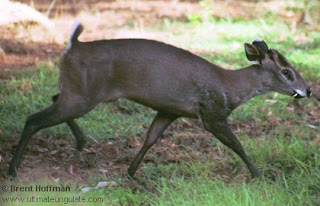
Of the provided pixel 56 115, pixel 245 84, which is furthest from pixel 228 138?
pixel 56 115

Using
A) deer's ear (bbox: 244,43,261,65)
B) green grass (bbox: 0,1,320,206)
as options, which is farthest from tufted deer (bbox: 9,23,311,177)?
green grass (bbox: 0,1,320,206)

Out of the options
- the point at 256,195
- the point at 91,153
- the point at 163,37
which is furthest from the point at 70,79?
the point at 163,37

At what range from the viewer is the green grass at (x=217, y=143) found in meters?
4.85

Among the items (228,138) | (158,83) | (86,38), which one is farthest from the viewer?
(86,38)

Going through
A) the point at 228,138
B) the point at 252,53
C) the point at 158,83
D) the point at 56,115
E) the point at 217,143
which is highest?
the point at 252,53

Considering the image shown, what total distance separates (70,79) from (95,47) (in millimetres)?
332

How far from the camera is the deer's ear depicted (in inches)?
219

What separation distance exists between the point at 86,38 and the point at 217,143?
153 inches

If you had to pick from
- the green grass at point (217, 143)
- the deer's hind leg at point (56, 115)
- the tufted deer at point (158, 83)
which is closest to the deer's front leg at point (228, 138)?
the tufted deer at point (158, 83)

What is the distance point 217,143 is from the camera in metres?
6.24

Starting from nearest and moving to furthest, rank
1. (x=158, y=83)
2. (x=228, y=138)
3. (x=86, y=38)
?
(x=158, y=83) → (x=228, y=138) → (x=86, y=38)

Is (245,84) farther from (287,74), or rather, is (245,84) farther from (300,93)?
(300,93)

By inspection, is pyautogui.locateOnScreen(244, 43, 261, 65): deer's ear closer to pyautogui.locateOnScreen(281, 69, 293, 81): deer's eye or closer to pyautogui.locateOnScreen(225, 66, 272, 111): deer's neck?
pyautogui.locateOnScreen(225, 66, 272, 111): deer's neck

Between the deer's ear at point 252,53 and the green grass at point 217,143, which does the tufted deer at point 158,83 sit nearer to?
the deer's ear at point 252,53
